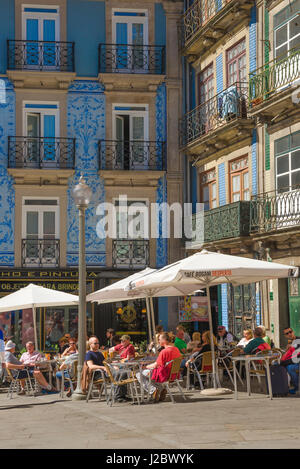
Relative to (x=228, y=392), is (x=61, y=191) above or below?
above

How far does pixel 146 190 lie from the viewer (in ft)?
91.8

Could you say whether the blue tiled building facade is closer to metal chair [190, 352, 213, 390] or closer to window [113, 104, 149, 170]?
window [113, 104, 149, 170]

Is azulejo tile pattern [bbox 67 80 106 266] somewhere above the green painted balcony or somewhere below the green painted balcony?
above

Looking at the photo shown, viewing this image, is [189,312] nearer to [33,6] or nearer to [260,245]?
[260,245]

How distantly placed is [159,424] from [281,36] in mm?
13068

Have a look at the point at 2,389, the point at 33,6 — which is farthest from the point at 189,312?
the point at 33,6

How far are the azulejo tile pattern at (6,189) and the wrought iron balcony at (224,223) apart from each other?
630 cm

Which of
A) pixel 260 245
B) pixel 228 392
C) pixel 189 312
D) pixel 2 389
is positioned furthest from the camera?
pixel 189 312

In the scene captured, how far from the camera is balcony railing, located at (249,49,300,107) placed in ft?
64.5

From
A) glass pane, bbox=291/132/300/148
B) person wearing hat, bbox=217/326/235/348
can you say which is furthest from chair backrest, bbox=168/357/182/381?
glass pane, bbox=291/132/300/148

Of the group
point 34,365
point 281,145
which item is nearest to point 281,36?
point 281,145

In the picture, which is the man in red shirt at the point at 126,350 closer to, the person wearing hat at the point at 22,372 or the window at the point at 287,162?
the person wearing hat at the point at 22,372

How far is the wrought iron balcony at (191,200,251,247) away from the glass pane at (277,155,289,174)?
4.48ft
